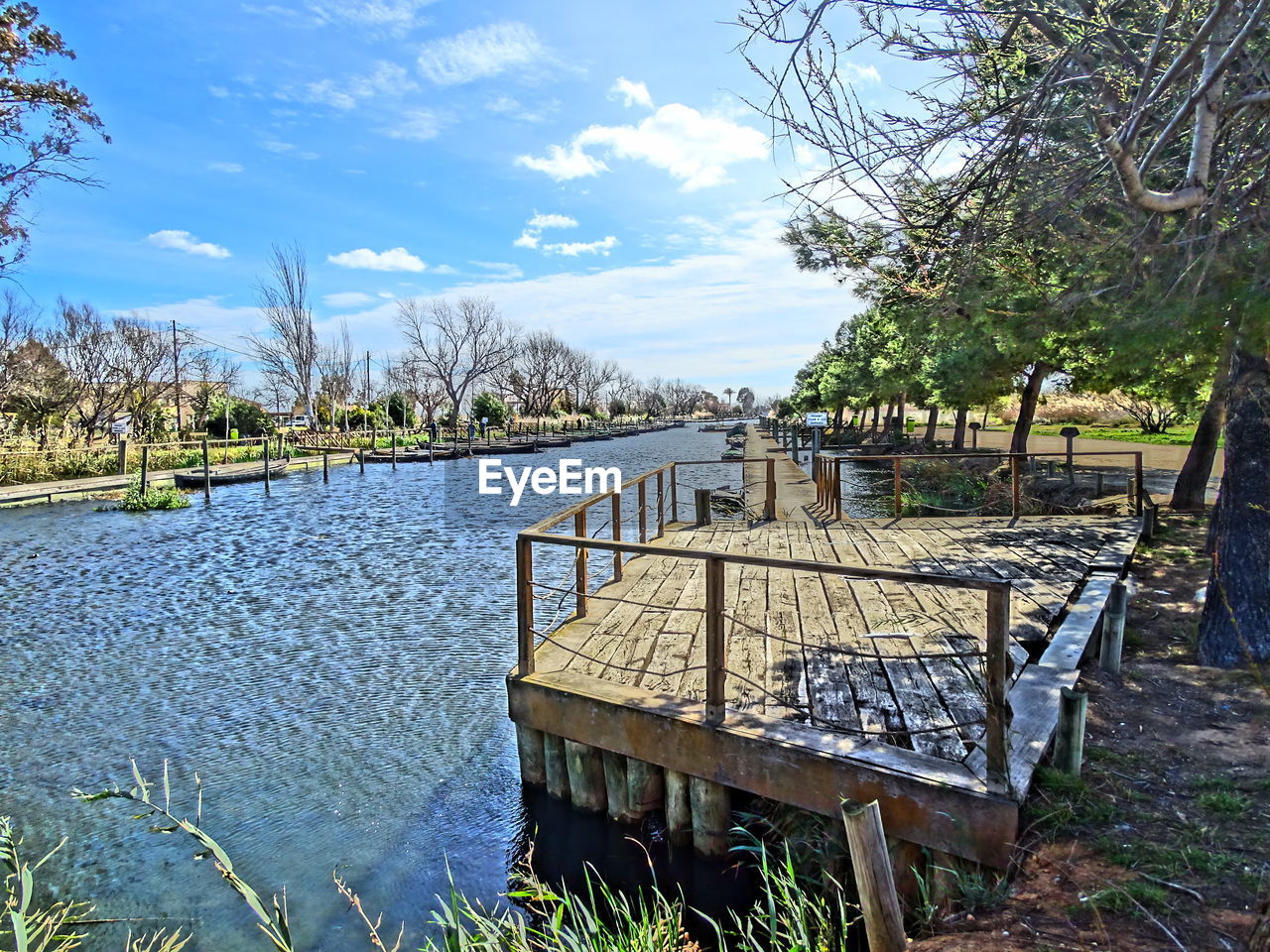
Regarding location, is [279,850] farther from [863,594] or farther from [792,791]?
[863,594]

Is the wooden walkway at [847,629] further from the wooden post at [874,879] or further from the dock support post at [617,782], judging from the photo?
the wooden post at [874,879]

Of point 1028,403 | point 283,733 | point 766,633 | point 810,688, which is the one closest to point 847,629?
point 810,688

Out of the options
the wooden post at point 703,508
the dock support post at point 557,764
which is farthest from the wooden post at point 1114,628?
the wooden post at point 703,508

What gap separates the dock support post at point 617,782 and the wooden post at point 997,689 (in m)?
2.01

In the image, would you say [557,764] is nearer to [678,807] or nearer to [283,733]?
[678,807]

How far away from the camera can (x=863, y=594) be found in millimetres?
5734

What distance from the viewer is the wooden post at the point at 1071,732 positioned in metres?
3.09

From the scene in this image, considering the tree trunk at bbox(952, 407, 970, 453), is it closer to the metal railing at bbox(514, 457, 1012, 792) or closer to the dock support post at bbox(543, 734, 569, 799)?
the metal railing at bbox(514, 457, 1012, 792)

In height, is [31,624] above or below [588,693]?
below

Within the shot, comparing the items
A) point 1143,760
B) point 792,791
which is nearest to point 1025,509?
point 1143,760

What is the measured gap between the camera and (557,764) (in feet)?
14.3

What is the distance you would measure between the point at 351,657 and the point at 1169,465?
19.9 meters

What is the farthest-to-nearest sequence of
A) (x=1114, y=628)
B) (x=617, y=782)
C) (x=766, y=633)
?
(x=1114, y=628) < (x=617, y=782) < (x=766, y=633)

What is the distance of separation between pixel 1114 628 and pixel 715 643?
2.80 m
